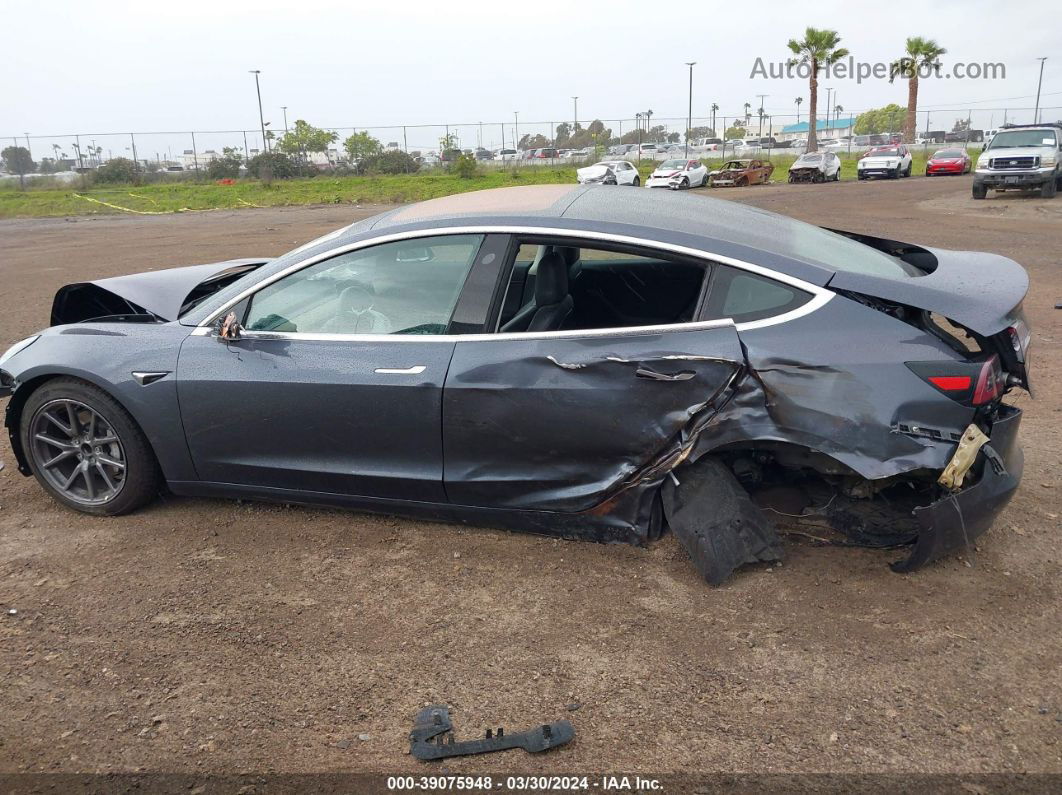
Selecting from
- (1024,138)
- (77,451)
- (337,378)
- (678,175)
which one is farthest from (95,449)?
(678,175)

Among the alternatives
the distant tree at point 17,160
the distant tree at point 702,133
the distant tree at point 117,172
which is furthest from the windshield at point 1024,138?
the distant tree at point 702,133

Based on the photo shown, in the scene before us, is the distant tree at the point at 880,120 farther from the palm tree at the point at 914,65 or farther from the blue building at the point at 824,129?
the palm tree at the point at 914,65

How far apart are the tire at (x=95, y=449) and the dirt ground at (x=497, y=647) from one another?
12 centimetres

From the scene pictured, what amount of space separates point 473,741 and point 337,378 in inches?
67.5

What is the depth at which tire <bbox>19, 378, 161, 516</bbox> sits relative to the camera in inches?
159

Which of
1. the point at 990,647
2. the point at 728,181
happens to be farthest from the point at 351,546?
the point at 728,181

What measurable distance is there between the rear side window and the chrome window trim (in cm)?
2

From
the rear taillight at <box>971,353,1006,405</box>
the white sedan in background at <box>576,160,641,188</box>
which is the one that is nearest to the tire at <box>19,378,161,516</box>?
the rear taillight at <box>971,353,1006,405</box>

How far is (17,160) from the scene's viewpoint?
4297 centimetres

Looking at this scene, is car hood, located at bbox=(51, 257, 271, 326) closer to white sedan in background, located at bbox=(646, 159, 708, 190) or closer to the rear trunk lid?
the rear trunk lid

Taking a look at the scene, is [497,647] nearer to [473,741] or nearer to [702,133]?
[473,741]

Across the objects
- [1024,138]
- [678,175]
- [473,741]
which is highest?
[1024,138]

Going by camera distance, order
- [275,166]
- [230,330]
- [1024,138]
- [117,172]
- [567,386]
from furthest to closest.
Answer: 1. [275,166]
2. [117,172]
3. [1024,138]
4. [230,330]
5. [567,386]

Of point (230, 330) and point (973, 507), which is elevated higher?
point (230, 330)
